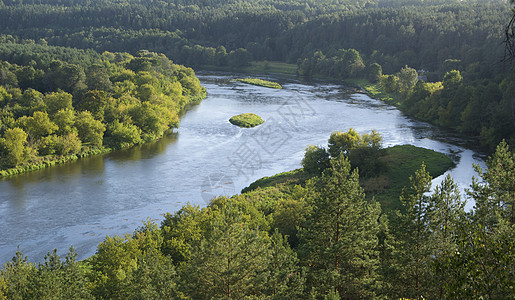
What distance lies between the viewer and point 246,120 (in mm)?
73812

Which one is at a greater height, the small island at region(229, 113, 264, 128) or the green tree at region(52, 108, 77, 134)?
the green tree at region(52, 108, 77, 134)

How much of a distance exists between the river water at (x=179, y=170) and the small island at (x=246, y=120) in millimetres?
1349

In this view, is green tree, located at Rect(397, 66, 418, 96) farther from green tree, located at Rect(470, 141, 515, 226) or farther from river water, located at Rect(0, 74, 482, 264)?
green tree, located at Rect(470, 141, 515, 226)

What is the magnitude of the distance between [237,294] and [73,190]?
30965 millimetres

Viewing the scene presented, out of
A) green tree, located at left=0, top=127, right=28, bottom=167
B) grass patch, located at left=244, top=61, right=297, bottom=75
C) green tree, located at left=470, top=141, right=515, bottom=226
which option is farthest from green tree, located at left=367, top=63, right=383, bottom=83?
green tree, located at left=470, top=141, right=515, bottom=226

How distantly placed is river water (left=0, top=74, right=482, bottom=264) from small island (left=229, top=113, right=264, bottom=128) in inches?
53.1

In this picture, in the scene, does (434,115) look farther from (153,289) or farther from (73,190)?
(153,289)

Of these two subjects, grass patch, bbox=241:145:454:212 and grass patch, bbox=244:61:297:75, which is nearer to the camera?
grass patch, bbox=241:145:454:212

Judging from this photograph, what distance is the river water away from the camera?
37.4m

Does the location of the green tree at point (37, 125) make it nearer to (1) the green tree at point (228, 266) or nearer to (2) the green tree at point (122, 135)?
(2) the green tree at point (122, 135)

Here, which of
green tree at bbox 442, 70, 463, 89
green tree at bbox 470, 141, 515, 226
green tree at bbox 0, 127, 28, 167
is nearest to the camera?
green tree at bbox 470, 141, 515, 226

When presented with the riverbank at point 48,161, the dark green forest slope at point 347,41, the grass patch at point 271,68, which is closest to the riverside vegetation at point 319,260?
the riverbank at point 48,161

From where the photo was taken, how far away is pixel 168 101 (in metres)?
77.1

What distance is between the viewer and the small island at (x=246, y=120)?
72.8 meters
